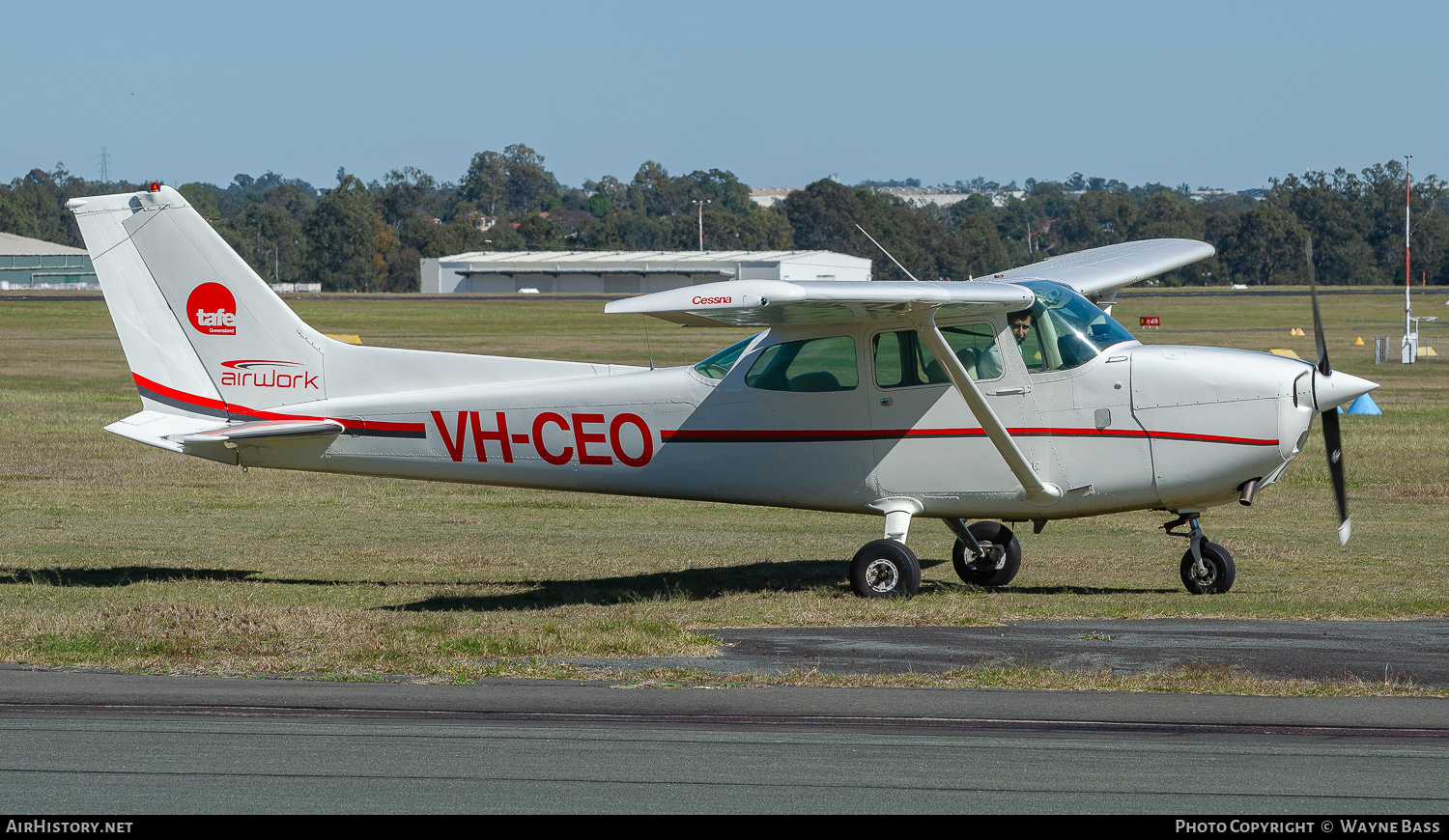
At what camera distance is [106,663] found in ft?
29.2

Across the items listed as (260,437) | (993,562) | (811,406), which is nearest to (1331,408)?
(993,562)

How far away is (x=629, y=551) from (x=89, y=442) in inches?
511

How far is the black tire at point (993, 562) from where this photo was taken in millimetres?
12867

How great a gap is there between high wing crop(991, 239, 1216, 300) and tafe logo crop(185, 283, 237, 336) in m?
6.62

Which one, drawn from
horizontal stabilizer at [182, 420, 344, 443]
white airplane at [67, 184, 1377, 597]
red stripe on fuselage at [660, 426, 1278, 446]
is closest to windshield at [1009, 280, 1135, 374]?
white airplane at [67, 184, 1377, 597]

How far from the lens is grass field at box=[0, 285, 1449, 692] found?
9430mm

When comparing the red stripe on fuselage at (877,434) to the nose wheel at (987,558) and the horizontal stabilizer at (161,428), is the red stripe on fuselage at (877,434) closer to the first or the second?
the nose wheel at (987,558)

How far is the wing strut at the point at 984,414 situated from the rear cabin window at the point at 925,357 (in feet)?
0.43

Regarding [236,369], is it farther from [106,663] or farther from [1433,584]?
[1433,584]

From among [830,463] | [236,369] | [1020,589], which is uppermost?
[236,369]

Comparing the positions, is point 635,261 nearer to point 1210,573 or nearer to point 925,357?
point 925,357

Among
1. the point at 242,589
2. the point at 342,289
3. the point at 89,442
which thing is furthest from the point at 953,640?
the point at 342,289

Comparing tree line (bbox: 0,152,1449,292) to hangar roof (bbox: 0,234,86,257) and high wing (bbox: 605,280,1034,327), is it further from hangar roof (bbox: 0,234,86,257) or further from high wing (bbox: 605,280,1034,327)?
high wing (bbox: 605,280,1034,327)

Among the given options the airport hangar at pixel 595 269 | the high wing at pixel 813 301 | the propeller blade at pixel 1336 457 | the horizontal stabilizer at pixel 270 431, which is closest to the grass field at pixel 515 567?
the propeller blade at pixel 1336 457
